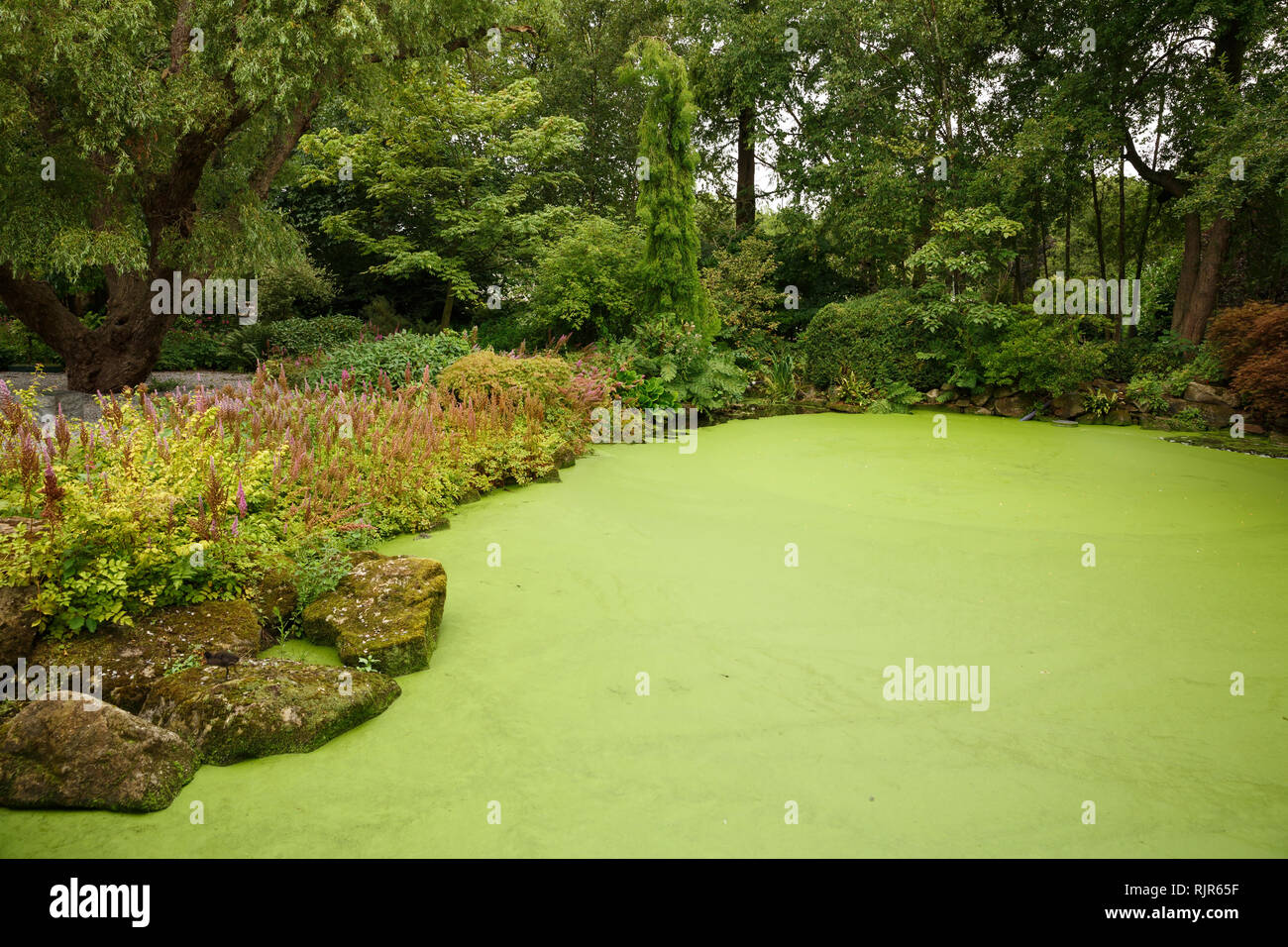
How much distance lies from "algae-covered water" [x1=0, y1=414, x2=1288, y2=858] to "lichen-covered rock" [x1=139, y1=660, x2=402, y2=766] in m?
0.07

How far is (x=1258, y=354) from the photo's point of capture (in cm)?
878

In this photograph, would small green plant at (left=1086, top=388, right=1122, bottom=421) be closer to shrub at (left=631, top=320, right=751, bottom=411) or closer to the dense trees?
the dense trees

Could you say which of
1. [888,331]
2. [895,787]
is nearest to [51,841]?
[895,787]

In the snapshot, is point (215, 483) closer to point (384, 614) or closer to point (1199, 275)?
point (384, 614)

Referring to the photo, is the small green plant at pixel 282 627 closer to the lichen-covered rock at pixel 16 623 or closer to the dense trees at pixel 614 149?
the lichen-covered rock at pixel 16 623

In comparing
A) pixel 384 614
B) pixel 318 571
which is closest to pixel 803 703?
pixel 384 614

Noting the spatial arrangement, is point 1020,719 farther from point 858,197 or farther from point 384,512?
point 858,197

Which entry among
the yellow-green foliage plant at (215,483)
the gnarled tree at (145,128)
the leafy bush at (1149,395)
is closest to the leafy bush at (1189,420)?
the leafy bush at (1149,395)

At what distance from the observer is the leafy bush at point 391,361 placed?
7.90 m

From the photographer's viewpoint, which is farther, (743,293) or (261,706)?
(743,293)

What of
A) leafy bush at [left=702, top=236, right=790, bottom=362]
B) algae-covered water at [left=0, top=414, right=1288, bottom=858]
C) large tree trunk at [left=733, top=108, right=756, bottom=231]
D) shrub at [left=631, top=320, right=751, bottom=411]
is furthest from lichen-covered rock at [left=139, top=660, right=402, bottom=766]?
large tree trunk at [left=733, top=108, right=756, bottom=231]

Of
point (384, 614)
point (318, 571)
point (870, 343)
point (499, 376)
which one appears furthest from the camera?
point (870, 343)

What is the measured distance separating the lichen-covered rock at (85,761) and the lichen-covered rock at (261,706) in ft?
0.49

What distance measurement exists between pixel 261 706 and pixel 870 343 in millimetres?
10534
